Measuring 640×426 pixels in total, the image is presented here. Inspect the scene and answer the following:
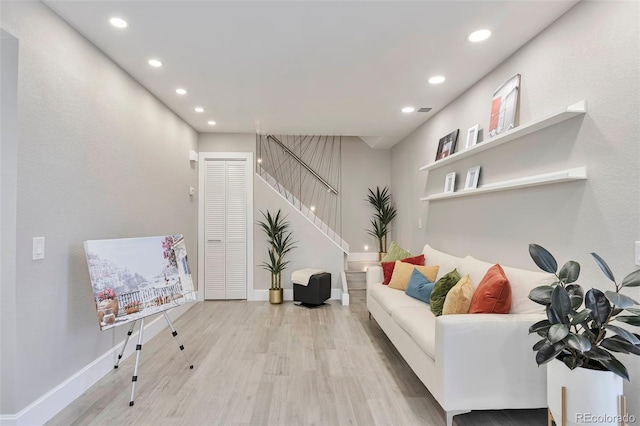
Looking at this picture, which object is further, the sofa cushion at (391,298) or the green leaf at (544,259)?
the sofa cushion at (391,298)

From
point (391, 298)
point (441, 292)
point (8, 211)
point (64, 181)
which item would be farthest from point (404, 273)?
point (8, 211)

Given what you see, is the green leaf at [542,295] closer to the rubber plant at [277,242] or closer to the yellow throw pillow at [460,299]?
the yellow throw pillow at [460,299]

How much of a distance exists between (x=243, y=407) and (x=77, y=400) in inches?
49.7

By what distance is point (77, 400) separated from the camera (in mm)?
2482

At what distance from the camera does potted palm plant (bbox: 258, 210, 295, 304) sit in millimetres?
5387

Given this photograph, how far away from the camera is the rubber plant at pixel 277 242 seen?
17.8ft

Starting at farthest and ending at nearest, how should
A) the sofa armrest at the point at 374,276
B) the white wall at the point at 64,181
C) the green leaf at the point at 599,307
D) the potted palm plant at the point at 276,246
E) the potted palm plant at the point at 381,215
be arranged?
the potted palm plant at the point at 381,215
the potted palm plant at the point at 276,246
the sofa armrest at the point at 374,276
the white wall at the point at 64,181
the green leaf at the point at 599,307

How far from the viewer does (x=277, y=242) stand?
5.45 meters

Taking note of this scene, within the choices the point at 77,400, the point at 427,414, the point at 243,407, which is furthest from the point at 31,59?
the point at 427,414

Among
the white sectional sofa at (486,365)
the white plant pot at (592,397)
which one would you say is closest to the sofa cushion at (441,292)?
the white sectional sofa at (486,365)

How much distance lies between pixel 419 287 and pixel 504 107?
192 cm

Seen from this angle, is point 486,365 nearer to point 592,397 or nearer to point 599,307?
point 592,397

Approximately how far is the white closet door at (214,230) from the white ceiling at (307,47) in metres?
1.48

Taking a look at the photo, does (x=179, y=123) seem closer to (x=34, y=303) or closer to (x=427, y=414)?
(x=34, y=303)
